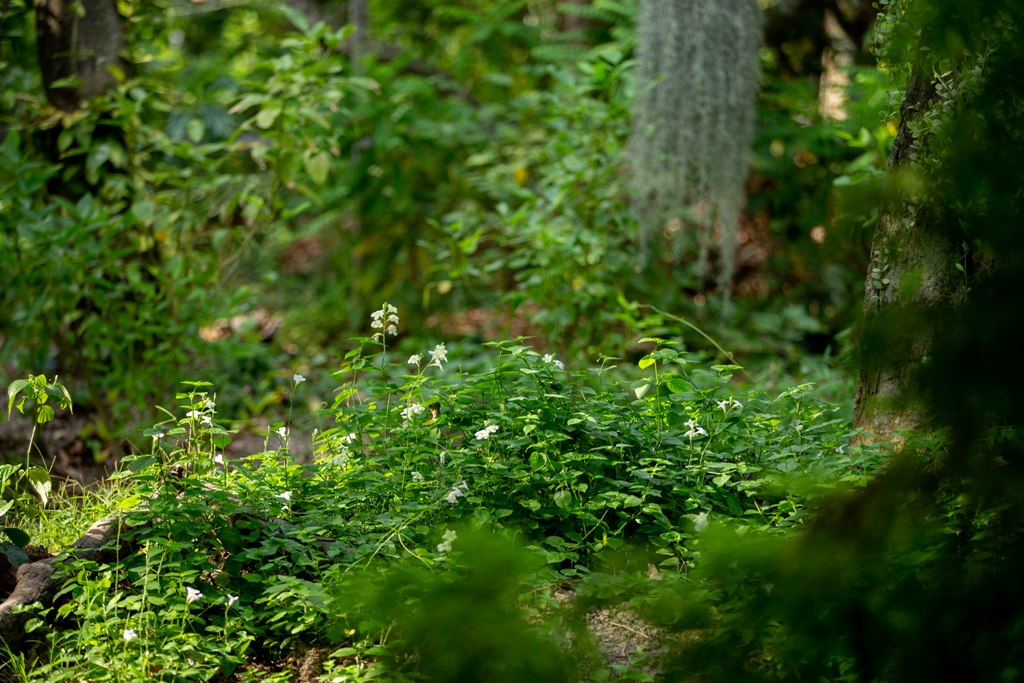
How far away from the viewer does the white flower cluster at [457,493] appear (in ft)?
7.47

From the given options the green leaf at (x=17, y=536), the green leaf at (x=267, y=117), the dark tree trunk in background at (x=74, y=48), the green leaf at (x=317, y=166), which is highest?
the dark tree trunk in background at (x=74, y=48)

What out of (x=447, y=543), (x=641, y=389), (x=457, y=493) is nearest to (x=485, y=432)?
(x=457, y=493)

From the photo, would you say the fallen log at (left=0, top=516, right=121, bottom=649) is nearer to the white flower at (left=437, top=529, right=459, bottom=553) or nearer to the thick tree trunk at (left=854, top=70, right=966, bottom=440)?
the white flower at (left=437, top=529, right=459, bottom=553)

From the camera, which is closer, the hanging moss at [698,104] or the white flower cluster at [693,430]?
the white flower cluster at [693,430]

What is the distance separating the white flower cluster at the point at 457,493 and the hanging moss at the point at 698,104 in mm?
2610

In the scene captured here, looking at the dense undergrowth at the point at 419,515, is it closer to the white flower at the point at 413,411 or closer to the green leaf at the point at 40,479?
the white flower at the point at 413,411

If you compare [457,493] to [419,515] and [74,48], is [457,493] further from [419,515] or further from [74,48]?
[74,48]

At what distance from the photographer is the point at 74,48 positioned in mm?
4059

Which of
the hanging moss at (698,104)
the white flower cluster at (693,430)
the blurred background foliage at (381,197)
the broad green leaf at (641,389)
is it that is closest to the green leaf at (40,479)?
the blurred background foliage at (381,197)

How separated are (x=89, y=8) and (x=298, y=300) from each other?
286 centimetres

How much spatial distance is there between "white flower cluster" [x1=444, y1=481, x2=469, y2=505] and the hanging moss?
2.61 meters

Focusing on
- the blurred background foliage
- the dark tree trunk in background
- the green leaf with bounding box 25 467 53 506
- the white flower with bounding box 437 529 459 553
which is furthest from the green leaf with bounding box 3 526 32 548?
the dark tree trunk in background

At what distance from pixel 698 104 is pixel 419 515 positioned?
3.10 metres

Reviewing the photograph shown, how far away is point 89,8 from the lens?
4.07 meters
